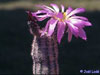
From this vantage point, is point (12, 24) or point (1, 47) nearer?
point (1, 47)

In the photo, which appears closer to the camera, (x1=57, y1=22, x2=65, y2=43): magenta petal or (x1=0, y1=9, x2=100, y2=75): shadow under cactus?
(x1=57, y1=22, x2=65, y2=43): magenta petal

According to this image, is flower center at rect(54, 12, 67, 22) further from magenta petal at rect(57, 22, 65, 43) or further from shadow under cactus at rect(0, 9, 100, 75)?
shadow under cactus at rect(0, 9, 100, 75)

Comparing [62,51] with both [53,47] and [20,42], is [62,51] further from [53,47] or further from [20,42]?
[53,47]

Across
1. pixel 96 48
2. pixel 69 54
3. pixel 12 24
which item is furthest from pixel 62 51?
pixel 12 24

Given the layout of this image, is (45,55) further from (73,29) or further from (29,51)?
(29,51)

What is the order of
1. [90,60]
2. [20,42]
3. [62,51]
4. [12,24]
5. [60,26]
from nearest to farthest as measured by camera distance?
[60,26] < [90,60] < [62,51] < [20,42] < [12,24]

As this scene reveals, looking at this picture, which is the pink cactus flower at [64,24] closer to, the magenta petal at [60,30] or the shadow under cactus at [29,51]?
the magenta petal at [60,30]

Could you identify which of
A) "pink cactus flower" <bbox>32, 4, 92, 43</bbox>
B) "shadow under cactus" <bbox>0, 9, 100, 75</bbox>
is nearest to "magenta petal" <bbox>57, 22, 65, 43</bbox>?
"pink cactus flower" <bbox>32, 4, 92, 43</bbox>

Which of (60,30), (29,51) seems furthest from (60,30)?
(29,51)
